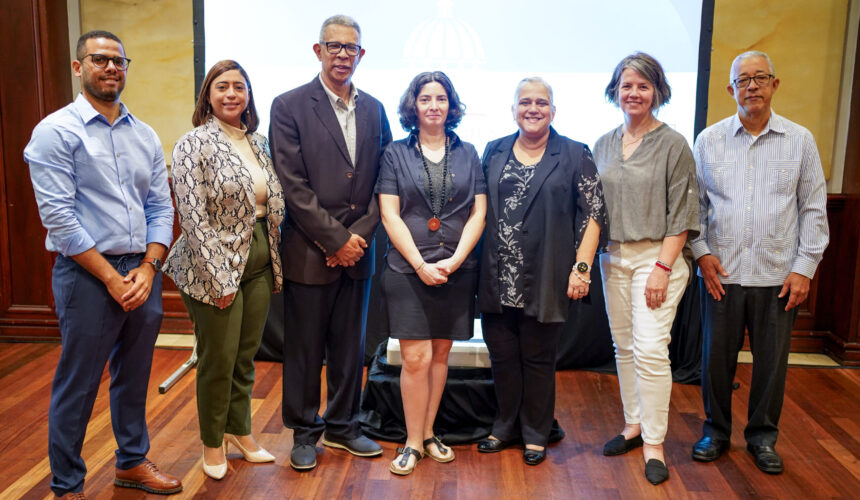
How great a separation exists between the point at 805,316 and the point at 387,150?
10.1ft

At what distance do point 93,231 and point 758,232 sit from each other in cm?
244

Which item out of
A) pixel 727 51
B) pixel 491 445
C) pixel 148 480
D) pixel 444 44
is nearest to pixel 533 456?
pixel 491 445

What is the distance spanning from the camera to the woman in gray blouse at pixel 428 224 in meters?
2.64

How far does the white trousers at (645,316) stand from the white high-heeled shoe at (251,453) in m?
1.53

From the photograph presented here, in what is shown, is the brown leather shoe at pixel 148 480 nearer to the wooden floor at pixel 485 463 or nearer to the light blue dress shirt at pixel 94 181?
the wooden floor at pixel 485 463

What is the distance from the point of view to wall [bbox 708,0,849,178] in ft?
13.3

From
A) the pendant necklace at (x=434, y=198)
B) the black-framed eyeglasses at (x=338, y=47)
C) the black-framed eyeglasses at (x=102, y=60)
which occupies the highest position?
the black-framed eyeglasses at (x=338, y=47)

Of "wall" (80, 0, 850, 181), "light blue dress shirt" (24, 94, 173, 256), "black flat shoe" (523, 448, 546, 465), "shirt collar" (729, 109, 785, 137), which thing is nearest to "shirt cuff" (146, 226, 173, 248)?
"light blue dress shirt" (24, 94, 173, 256)

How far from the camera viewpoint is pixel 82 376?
2.30 meters

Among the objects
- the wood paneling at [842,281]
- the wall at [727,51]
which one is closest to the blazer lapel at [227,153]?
the wall at [727,51]

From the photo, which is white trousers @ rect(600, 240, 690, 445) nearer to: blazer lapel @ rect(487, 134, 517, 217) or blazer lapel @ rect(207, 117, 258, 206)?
blazer lapel @ rect(487, 134, 517, 217)

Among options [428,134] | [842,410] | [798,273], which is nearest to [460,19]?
[428,134]

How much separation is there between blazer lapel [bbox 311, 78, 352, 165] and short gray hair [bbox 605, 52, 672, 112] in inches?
42.9

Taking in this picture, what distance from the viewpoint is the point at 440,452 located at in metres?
2.86
